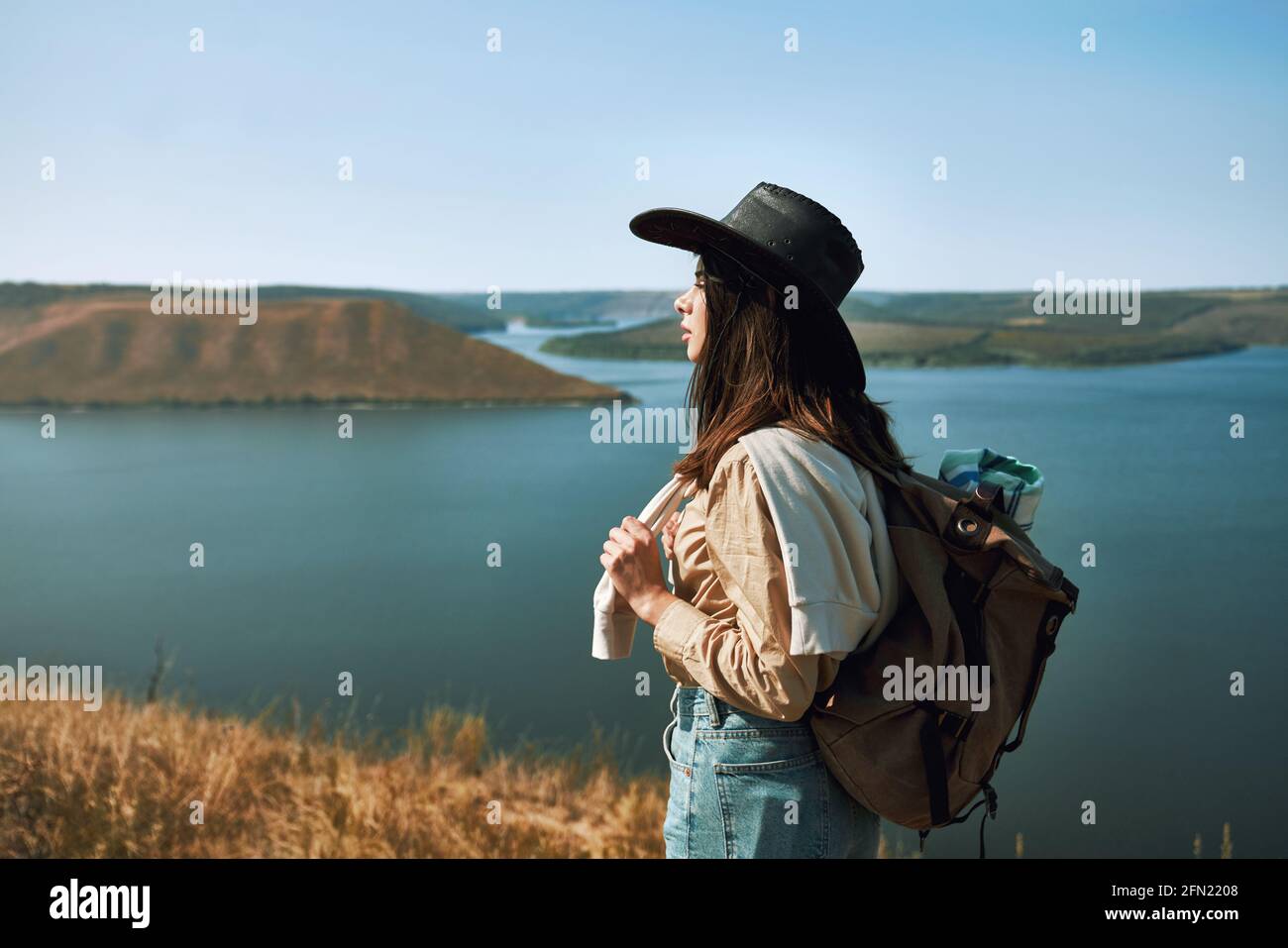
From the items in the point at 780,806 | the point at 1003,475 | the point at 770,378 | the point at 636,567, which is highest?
the point at 770,378

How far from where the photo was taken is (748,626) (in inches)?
50.3

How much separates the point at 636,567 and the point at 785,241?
495 mm

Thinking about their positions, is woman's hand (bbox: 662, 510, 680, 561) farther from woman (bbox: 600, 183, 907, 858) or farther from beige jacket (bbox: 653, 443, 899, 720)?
beige jacket (bbox: 653, 443, 899, 720)

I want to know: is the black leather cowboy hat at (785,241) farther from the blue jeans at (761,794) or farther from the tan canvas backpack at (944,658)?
the blue jeans at (761,794)

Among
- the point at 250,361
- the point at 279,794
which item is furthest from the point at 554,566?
the point at 250,361

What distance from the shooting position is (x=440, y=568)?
12.1 m

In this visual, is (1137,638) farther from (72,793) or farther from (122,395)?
(122,395)

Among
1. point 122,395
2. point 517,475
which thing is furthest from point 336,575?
point 122,395

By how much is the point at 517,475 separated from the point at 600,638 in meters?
14.5

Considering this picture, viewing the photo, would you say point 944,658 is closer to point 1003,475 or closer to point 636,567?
point 1003,475

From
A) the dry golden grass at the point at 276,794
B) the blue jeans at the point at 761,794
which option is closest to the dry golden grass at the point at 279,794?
→ the dry golden grass at the point at 276,794

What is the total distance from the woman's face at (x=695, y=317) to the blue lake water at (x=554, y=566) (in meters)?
2.60

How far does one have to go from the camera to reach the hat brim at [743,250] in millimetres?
1355

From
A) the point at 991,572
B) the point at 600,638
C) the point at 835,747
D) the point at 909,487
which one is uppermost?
the point at 909,487
